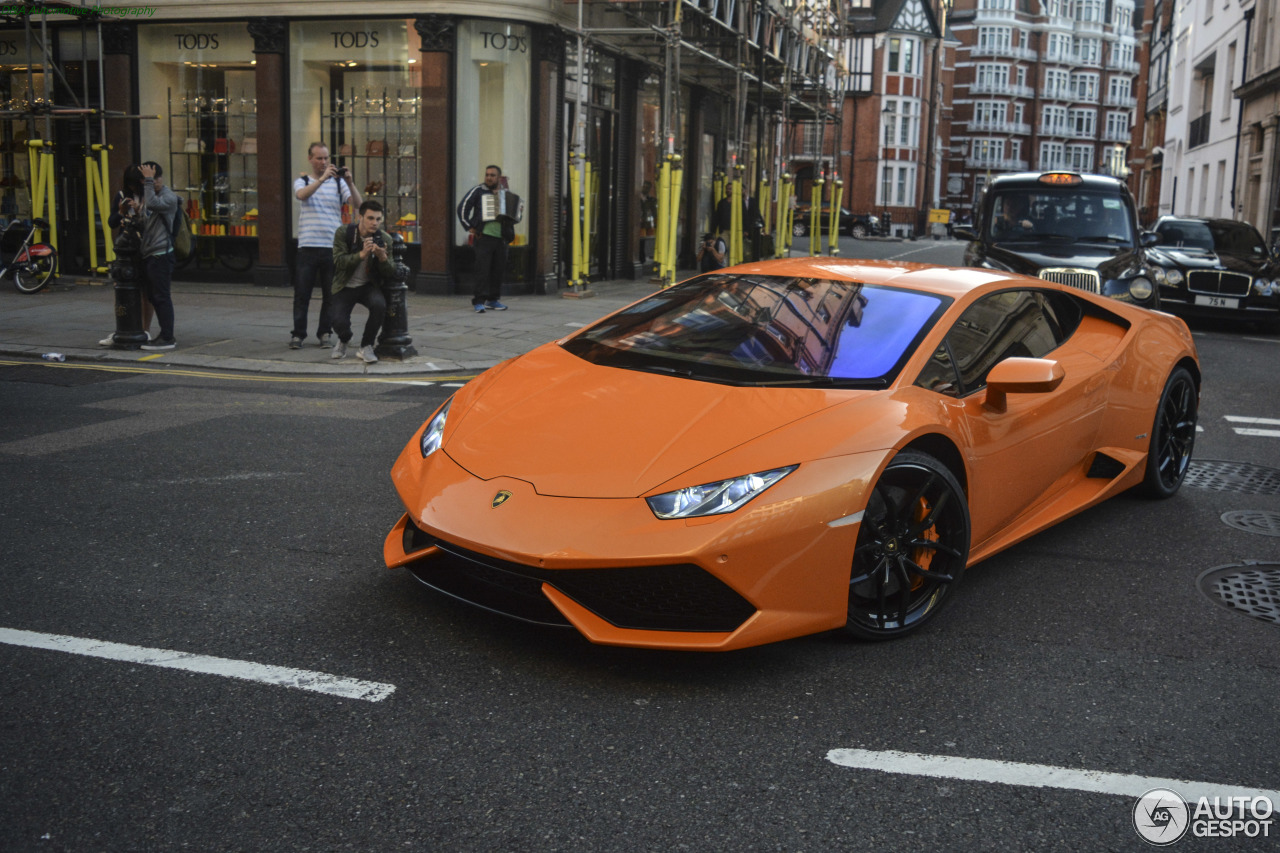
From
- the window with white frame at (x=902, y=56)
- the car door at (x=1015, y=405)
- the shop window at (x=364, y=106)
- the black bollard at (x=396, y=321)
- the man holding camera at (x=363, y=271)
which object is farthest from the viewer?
the window with white frame at (x=902, y=56)

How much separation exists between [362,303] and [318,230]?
1.38 m

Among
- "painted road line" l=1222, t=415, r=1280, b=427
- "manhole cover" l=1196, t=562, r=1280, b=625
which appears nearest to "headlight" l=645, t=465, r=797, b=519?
"manhole cover" l=1196, t=562, r=1280, b=625

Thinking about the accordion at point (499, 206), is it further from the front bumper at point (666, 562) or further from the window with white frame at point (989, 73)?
the window with white frame at point (989, 73)

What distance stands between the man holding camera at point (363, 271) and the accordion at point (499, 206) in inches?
180

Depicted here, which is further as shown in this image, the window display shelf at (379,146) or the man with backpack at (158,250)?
the window display shelf at (379,146)

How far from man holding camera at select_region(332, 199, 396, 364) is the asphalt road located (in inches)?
199

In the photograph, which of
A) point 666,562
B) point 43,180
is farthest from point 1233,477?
point 43,180

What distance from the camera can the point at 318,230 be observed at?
1154 centimetres

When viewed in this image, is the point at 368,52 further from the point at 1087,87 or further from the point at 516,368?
the point at 1087,87

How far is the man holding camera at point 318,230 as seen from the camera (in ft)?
37.7

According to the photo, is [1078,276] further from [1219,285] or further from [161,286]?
[161,286]

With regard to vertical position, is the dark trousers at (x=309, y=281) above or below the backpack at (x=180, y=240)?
below

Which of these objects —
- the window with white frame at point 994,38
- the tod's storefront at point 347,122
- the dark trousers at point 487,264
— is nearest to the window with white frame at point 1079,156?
the window with white frame at point 994,38

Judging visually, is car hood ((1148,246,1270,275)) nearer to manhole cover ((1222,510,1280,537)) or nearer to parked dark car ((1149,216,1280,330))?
parked dark car ((1149,216,1280,330))
